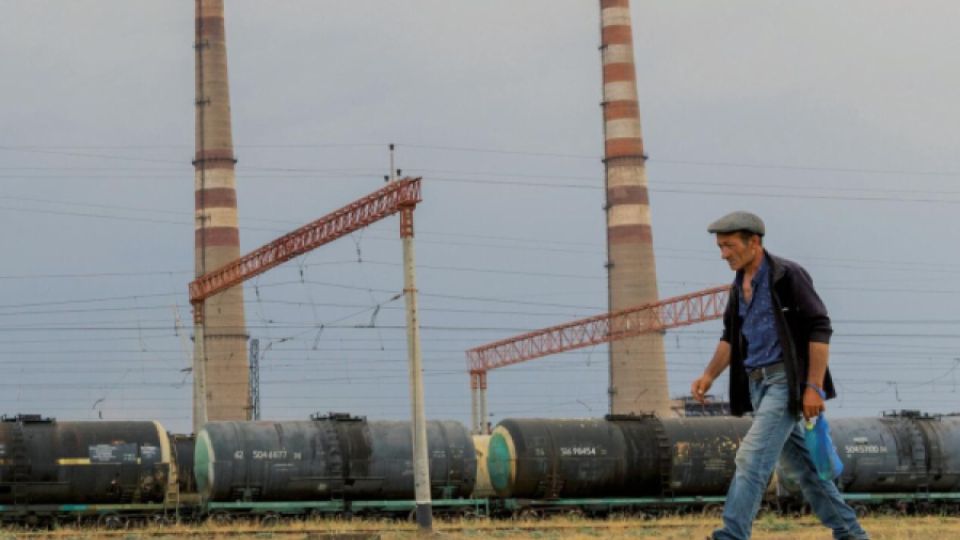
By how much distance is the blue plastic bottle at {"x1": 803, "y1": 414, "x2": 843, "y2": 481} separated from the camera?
Result: 8602mm

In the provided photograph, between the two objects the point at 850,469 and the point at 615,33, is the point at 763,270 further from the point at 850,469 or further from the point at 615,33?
the point at 615,33

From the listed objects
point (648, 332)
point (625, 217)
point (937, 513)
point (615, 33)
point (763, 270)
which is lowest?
point (937, 513)

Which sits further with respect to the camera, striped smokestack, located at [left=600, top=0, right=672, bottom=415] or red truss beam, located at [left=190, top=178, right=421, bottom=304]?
striped smokestack, located at [left=600, top=0, right=672, bottom=415]

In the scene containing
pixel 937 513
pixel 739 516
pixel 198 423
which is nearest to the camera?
pixel 739 516

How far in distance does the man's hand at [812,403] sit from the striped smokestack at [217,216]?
209 feet

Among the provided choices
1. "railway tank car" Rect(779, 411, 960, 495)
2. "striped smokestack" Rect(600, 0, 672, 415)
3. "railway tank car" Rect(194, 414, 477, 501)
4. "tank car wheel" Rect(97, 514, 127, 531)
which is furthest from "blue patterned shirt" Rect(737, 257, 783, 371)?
"striped smokestack" Rect(600, 0, 672, 415)

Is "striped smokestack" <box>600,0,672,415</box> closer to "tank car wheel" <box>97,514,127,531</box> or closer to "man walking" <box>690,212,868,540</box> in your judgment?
"tank car wheel" <box>97,514,127,531</box>

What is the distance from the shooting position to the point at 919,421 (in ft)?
115

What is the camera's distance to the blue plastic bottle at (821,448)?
860 centimetres

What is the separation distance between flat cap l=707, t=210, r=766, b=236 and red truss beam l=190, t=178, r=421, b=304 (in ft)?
98.6

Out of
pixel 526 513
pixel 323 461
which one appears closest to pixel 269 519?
pixel 323 461

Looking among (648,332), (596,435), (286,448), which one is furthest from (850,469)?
(648,332)

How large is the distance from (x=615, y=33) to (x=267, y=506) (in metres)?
47.3

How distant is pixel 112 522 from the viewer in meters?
31.6
